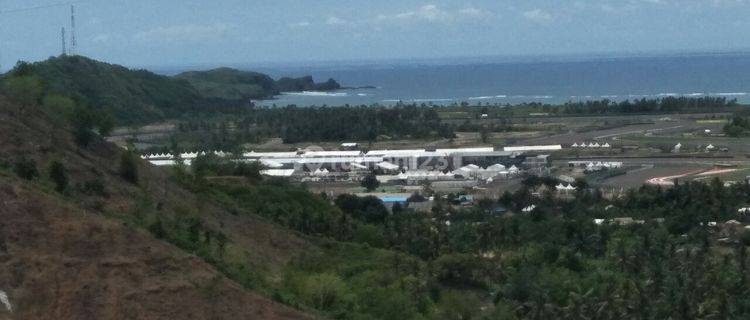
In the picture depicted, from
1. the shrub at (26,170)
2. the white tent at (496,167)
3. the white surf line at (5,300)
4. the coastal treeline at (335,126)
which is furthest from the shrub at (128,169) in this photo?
the coastal treeline at (335,126)

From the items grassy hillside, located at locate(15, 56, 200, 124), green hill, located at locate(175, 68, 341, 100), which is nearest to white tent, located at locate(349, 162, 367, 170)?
grassy hillside, located at locate(15, 56, 200, 124)

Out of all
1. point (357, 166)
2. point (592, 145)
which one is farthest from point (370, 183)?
point (592, 145)

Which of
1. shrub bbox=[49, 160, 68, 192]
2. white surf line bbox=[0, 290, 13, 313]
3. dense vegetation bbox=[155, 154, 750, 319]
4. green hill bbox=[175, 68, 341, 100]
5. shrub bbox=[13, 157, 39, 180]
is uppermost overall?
shrub bbox=[13, 157, 39, 180]

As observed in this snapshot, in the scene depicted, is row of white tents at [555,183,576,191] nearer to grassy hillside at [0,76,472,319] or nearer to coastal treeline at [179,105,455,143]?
grassy hillside at [0,76,472,319]

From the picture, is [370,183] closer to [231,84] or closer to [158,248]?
A: [158,248]

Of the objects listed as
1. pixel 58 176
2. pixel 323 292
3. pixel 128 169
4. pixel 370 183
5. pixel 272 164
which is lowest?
pixel 370 183

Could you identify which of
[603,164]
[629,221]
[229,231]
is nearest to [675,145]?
[603,164]

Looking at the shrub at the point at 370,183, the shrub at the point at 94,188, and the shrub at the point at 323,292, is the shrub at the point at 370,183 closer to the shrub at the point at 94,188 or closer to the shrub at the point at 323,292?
the shrub at the point at 94,188

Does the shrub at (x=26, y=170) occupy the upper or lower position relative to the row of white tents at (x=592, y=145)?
upper

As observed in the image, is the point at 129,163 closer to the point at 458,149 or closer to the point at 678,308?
the point at 678,308
